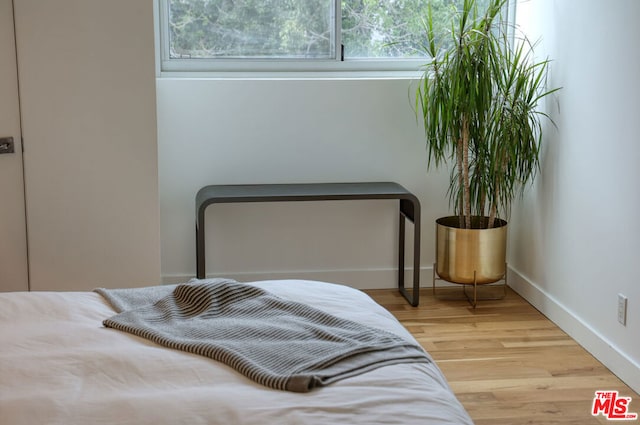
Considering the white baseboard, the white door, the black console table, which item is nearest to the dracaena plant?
the black console table

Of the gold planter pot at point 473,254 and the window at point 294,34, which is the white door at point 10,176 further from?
the gold planter pot at point 473,254

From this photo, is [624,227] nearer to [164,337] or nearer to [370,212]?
[370,212]

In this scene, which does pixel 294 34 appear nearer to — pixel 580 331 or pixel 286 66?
pixel 286 66

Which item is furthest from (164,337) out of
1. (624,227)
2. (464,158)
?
(464,158)

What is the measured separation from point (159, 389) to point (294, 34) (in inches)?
112

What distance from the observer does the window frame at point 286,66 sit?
13.7 ft

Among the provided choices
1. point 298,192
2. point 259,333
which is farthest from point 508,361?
point 259,333

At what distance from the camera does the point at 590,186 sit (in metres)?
3.47

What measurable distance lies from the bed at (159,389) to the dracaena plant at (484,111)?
1948 millimetres

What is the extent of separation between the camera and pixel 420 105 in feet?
13.9

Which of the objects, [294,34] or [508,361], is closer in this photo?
[508,361]

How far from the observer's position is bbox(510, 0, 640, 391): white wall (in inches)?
123

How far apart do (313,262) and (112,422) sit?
109 inches

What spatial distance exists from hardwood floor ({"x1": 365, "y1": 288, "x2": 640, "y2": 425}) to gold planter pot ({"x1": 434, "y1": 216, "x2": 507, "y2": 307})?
0.17 meters
